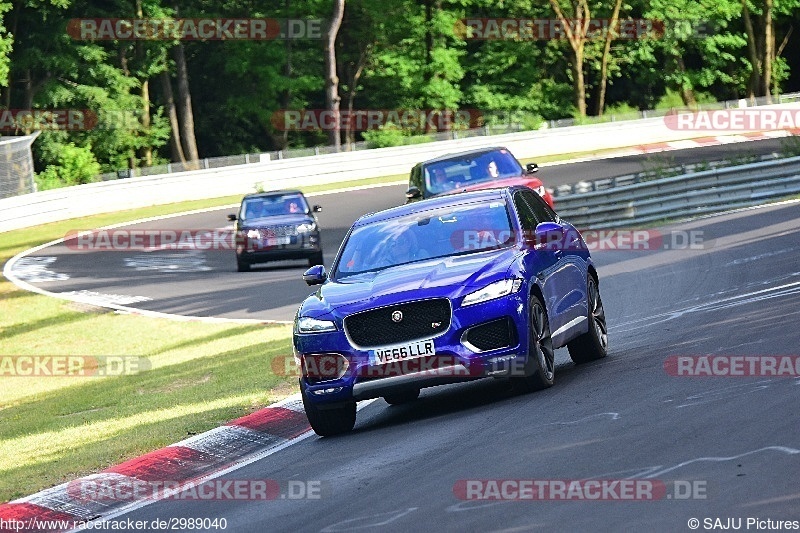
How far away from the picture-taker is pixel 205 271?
30641mm

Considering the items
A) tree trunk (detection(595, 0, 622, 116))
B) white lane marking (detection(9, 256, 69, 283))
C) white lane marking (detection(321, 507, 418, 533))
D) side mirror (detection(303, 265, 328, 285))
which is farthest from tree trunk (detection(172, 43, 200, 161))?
white lane marking (detection(321, 507, 418, 533))

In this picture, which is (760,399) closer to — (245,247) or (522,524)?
(522,524)

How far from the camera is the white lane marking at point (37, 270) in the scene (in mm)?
31394

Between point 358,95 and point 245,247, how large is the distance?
157 feet

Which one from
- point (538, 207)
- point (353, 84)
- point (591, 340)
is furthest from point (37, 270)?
point (353, 84)

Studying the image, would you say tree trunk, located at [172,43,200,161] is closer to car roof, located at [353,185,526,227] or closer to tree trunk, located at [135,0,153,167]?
tree trunk, located at [135,0,153,167]

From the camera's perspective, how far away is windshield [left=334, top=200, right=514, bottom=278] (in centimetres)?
1198

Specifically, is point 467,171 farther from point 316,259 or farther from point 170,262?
point 170,262

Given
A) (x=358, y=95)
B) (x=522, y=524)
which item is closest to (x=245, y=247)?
(x=522, y=524)

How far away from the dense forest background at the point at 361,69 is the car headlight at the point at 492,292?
50.8 m

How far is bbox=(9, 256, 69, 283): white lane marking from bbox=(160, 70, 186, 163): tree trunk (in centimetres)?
3438

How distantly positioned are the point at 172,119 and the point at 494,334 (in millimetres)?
60170

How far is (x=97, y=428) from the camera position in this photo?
532 inches

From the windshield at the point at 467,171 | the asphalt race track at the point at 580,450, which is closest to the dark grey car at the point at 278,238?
the windshield at the point at 467,171
